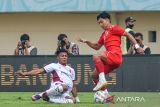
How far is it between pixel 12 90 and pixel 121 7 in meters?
8.10

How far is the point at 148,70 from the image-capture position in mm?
21500

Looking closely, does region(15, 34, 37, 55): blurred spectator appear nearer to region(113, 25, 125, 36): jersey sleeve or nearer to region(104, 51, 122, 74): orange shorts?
region(104, 51, 122, 74): orange shorts

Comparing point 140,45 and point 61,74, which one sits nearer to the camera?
point 61,74

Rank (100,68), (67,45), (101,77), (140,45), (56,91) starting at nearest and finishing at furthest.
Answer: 1. (101,77)
2. (100,68)
3. (56,91)
4. (140,45)
5. (67,45)

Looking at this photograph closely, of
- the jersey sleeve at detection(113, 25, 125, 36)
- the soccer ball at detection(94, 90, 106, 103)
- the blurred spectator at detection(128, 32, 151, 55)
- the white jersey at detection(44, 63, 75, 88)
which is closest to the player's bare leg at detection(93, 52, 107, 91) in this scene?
the soccer ball at detection(94, 90, 106, 103)

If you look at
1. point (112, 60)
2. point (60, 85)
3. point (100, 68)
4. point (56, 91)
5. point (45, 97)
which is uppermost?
point (112, 60)

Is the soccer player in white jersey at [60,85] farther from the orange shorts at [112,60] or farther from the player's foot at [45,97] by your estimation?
the orange shorts at [112,60]

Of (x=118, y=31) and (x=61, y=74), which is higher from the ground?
(x=118, y=31)

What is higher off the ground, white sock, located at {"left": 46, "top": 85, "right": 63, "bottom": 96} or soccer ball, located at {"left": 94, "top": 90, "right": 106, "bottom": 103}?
white sock, located at {"left": 46, "top": 85, "right": 63, "bottom": 96}

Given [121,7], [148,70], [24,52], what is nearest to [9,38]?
[121,7]

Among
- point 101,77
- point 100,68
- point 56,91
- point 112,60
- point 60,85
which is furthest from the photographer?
point 60,85

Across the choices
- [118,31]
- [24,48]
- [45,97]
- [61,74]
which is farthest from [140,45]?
[45,97]

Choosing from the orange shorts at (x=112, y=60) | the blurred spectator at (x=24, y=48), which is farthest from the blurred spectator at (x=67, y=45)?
the orange shorts at (x=112, y=60)

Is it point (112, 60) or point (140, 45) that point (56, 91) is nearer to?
point (112, 60)
